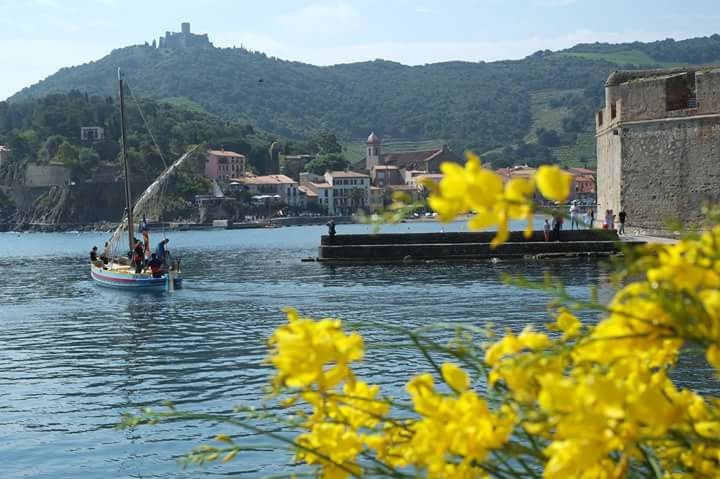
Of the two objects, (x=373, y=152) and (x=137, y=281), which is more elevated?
(x=373, y=152)

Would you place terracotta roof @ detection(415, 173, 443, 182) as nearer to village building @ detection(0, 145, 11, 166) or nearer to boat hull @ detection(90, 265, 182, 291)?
boat hull @ detection(90, 265, 182, 291)

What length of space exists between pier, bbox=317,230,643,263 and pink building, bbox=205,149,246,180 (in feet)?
398

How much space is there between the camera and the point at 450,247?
34.4 meters

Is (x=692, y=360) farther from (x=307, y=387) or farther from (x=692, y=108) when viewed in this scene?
(x=692, y=108)

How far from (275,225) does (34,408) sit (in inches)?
4922

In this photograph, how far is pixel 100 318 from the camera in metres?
23.9

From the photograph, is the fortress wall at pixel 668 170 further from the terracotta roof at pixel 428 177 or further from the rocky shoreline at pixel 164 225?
the rocky shoreline at pixel 164 225

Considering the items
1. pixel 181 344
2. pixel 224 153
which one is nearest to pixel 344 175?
pixel 224 153

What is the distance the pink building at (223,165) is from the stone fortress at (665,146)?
129 m

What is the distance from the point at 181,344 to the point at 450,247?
676 inches

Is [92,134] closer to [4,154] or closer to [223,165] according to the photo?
[4,154]

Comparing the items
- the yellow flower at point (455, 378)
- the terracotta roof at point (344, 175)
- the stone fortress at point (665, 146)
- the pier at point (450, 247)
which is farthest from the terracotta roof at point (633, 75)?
the terracotta roof at point (344, 175)

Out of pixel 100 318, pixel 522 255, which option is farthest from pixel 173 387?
pixel 522 255

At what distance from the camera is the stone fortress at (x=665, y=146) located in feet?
88.5
